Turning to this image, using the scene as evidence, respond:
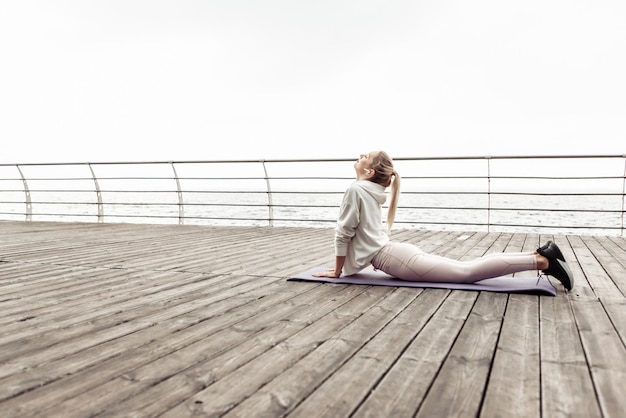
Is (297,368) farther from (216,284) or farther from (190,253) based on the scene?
(190,253)

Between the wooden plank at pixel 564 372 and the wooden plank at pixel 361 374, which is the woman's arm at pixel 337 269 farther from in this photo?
the wooden plank at pixel 564 372

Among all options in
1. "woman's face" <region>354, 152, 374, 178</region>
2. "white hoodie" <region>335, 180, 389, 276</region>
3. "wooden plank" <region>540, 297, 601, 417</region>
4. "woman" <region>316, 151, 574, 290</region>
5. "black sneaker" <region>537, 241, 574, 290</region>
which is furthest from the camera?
"woman's face" <region>354, 152, 374, 178</region>

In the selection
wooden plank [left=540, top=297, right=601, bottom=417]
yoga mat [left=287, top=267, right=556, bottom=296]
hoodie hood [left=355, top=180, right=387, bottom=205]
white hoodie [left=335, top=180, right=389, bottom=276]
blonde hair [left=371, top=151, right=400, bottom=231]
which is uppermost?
blonde hair [left=371, top=151, right=400, bottom=231]

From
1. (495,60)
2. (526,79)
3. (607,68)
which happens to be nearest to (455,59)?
→ (495,60)

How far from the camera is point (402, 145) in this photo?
114 ft

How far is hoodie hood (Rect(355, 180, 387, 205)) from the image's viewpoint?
276cm

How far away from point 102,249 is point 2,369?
3.13 m

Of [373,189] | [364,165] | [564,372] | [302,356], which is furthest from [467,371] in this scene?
[364,165]

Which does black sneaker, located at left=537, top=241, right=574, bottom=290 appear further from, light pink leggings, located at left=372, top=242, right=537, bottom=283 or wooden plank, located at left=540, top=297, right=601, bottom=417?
wooden plank, located at left=540, top=297, right=601, bottom=417

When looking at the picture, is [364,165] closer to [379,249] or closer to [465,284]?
[379,249]

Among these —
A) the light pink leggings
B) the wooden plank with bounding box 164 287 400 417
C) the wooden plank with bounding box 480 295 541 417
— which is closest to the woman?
the light pink leggings

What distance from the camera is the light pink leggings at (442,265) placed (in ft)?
8.09

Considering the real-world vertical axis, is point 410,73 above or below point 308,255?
above

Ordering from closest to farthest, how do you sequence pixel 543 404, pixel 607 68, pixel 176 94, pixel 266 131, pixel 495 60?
pixel 543 404 → pixel 607 68 → pixel 495 60 → pixel 176 94 → pixel 266 131
